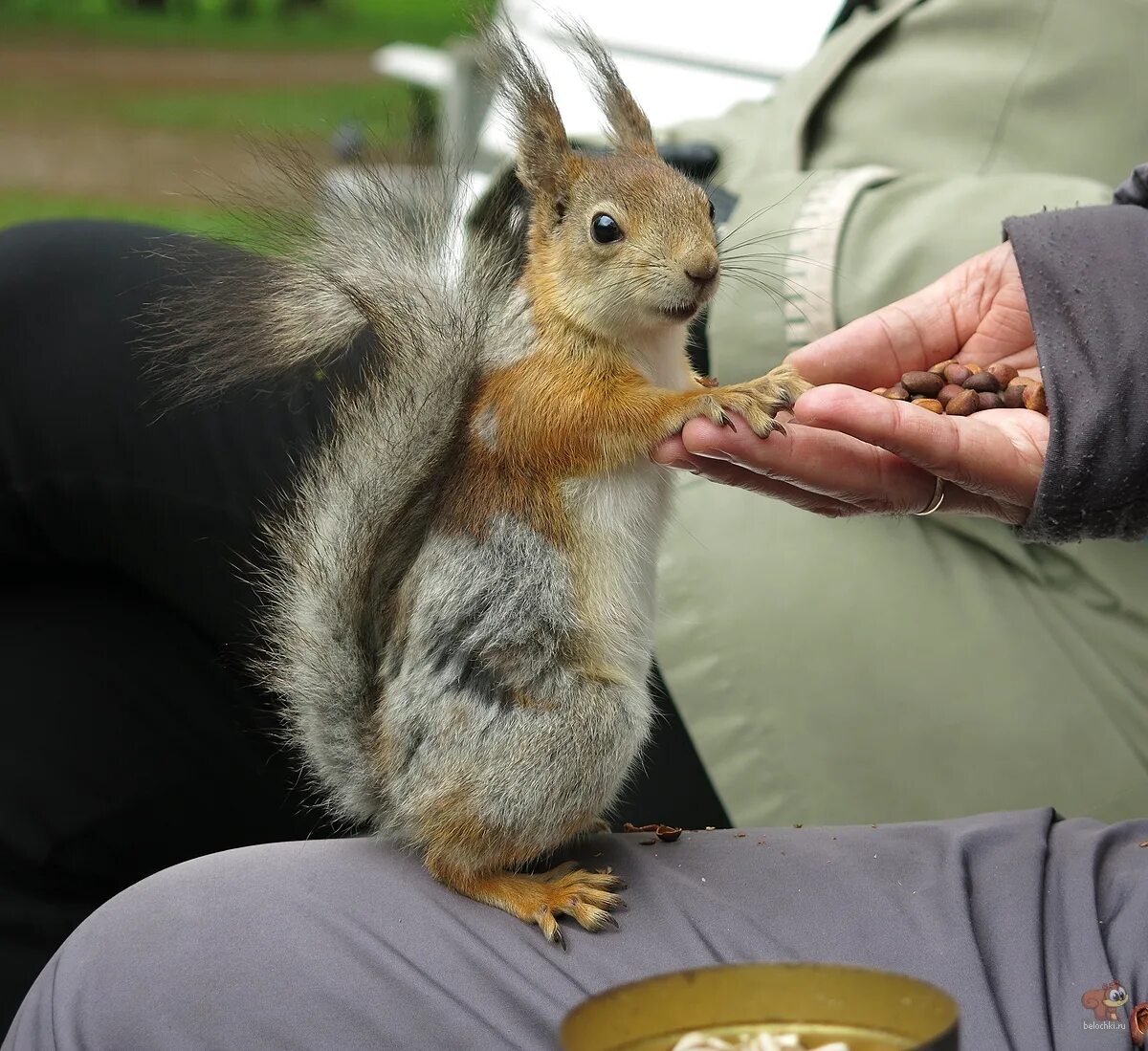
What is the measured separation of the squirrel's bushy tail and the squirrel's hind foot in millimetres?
98

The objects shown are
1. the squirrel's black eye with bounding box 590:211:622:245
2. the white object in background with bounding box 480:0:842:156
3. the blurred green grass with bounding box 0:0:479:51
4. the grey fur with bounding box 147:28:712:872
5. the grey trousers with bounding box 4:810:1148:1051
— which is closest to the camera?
the grey trousers with bounding box 4:810:1148:1051

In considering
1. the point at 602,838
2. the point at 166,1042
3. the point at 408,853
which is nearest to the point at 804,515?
the point at 602,838

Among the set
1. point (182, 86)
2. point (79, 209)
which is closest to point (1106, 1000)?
point (79, 209)

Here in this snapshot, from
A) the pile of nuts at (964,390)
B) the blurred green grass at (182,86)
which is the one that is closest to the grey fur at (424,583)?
the pile of nuts at (964,390)

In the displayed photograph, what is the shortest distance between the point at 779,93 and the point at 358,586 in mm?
801

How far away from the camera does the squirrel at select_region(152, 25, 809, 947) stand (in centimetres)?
83

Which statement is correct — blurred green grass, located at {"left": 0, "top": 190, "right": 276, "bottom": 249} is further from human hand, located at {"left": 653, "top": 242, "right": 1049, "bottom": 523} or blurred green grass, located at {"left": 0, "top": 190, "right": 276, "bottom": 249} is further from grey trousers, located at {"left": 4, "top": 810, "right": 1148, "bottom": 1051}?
grey trousers, located at {"left": 4, "top": 810, "right": 1148, "bottom": 1051}

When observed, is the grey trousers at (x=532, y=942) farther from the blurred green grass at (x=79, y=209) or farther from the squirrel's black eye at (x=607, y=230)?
the blurred green grass at (x=79, y=209)

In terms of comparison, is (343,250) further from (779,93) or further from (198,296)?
(779,93)

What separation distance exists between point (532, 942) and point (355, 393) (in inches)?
14.8

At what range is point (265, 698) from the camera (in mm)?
1168

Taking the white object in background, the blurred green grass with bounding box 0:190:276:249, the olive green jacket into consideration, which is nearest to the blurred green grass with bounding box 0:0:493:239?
the blurred green grass with bounding box 0:190:276:249

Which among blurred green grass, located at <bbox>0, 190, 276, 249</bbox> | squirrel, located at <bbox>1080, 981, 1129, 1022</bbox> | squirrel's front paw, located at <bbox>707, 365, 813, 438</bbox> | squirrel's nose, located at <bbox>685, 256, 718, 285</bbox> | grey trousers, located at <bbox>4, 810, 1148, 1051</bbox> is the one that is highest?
squirrel's nose, located at <bbox>685, 256, 718, 285</bbox>

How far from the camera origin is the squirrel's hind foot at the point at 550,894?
0.79 meters
